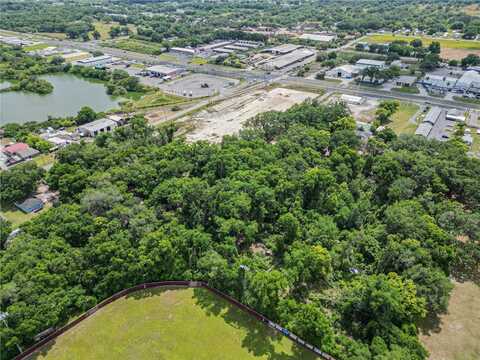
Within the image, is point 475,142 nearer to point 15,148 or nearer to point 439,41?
point 15,148

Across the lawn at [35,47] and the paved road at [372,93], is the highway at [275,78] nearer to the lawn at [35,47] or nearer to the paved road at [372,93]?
the paved road at [372,93]

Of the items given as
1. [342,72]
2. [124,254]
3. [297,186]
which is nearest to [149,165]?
[124,254]

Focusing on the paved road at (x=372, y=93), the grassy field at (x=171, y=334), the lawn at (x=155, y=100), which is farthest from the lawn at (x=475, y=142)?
the lawn at (x=155, y=100)

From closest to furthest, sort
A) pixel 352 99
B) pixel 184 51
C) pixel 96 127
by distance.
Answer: pixel 96 127 → pixel 352 99 → pixel 184 51

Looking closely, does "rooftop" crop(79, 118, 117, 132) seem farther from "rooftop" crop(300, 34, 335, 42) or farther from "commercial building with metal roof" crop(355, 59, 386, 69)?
"rooftop" crop(300, 34, 335, 42)

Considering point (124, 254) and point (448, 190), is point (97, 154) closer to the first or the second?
point (124, 254)

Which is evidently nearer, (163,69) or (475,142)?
(475,142)

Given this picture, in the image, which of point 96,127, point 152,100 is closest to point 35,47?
point 152,100
